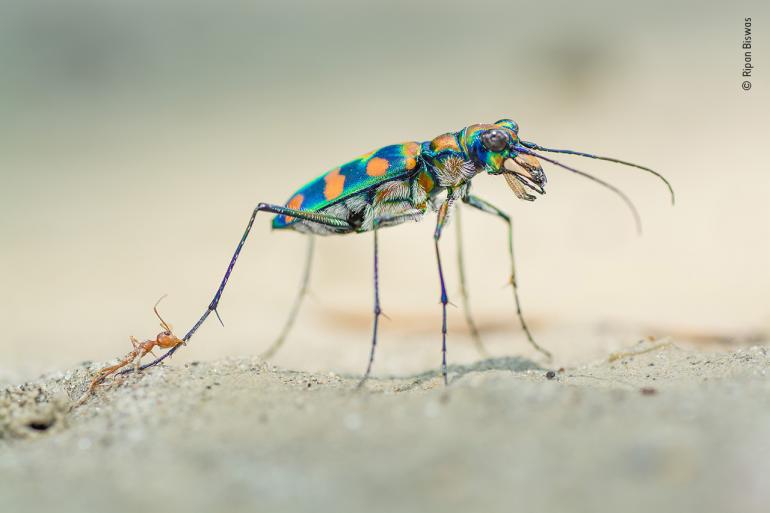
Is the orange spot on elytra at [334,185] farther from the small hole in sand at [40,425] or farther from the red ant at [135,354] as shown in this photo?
the small hole in sand at [40,425]

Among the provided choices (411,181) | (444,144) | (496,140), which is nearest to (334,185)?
(411,181)

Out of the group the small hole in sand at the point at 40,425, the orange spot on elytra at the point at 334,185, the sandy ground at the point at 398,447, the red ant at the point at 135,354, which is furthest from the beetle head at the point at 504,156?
the small hole in sand at the point at 40,425

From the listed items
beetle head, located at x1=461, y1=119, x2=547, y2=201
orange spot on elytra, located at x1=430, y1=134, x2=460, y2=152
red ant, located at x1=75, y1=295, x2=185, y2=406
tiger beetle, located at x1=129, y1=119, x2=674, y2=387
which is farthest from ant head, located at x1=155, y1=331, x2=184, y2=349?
beetle head, located at x1=461, y1=119, x2=547, y2=201

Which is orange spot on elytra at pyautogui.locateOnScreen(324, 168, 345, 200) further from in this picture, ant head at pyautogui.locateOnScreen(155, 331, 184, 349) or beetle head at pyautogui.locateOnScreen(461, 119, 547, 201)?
ant head at pyautogui.locateOnScreen(155, 331, 184, 349)

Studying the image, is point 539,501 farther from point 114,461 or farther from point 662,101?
point 662,101

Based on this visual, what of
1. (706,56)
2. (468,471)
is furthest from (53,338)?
(706,56)
